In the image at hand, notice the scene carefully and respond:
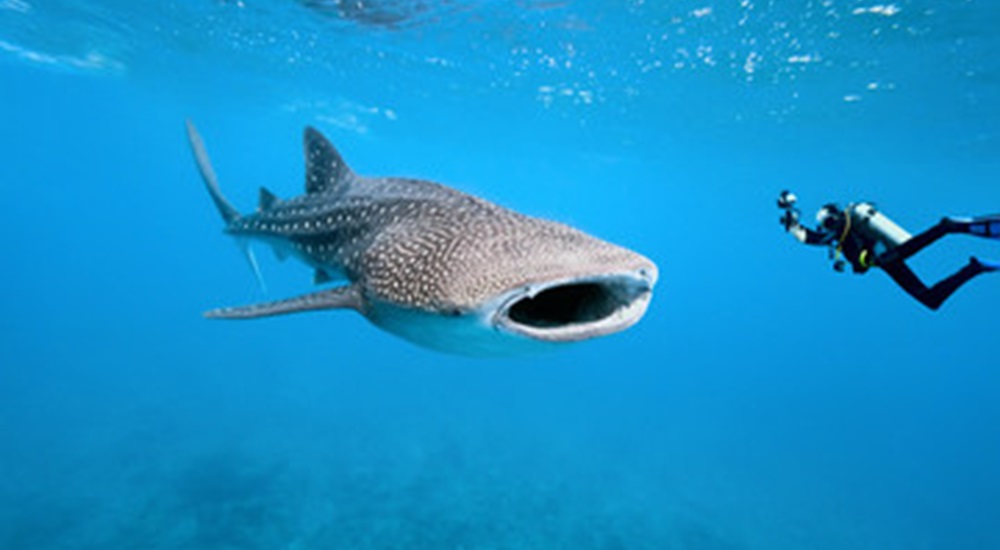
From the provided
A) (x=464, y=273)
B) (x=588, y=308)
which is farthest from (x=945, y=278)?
(x=464, y=273)

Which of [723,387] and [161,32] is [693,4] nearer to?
[161,32]

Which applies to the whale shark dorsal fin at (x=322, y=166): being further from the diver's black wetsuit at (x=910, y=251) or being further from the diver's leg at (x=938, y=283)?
the diver's leg at (x=938, y=283)

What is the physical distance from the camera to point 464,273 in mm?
2412

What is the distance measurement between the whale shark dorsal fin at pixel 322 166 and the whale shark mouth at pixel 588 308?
336 cm

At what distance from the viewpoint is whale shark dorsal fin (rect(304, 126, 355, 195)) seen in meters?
5.54

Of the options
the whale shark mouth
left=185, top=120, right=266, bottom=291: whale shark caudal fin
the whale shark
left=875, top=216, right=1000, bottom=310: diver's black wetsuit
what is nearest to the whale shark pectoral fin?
the whale shark

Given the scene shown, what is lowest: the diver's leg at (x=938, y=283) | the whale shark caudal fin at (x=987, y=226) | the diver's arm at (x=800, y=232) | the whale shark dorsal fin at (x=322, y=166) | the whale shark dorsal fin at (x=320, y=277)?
the whale shark dorsal fin at (x=320, y=277)

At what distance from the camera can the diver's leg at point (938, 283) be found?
5032 millimetres

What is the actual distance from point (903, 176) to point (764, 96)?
63.3ft

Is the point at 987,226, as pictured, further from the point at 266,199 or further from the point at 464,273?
the point at 266,199

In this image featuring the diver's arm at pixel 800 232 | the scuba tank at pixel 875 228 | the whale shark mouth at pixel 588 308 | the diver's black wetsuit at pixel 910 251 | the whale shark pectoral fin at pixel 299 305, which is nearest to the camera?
the whale shark mouth at pixel 588 308

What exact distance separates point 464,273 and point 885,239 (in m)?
4.87

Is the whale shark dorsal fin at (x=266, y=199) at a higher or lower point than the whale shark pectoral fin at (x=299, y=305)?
higher

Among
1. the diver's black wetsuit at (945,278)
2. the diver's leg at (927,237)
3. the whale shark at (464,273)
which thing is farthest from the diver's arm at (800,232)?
the whale shark at (464,273)
